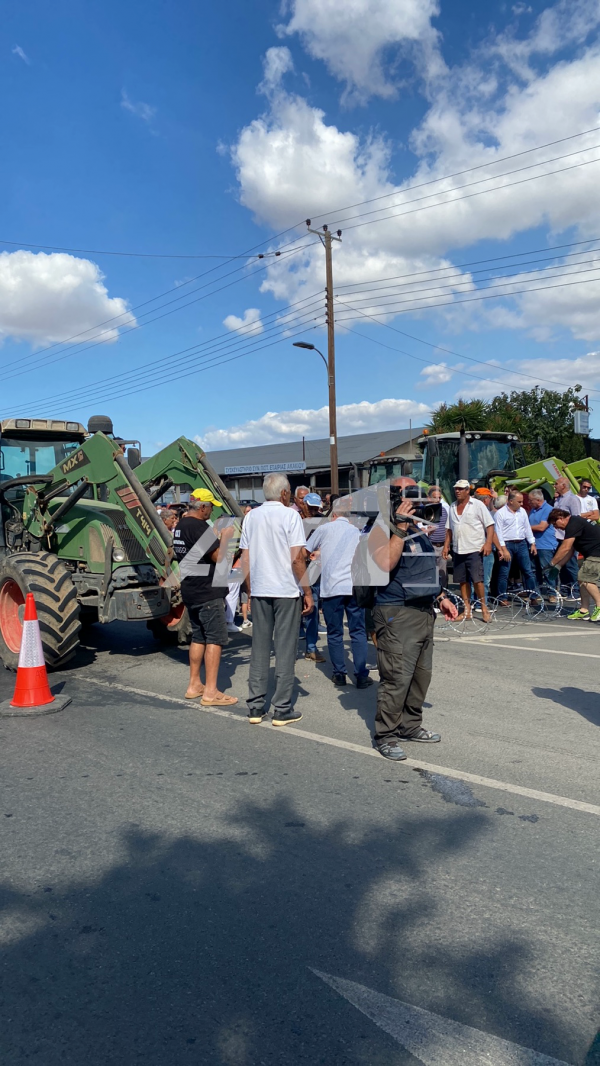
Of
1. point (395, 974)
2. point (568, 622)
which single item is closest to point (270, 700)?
point (395, 974)

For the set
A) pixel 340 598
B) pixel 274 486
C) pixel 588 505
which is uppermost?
pixel 274 486

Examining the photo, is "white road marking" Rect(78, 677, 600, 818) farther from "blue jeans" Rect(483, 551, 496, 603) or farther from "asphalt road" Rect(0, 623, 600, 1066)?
"blue jeans" Rect(483, 551, 496, 603)

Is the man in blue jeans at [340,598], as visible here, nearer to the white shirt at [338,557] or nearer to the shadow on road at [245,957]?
the white shirt at [338,557]

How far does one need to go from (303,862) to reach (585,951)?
1.35 meters

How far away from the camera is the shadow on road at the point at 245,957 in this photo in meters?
2.49

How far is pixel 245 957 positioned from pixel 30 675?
439 centimetres

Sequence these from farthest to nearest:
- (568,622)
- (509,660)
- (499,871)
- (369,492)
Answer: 1. (568,622)
2. (509,660)
3. (369,492)
4. (499,871)

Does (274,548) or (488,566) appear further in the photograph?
(488,566)

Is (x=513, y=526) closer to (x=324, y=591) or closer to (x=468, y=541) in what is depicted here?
(x=468, y=541)

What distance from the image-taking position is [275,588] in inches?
236

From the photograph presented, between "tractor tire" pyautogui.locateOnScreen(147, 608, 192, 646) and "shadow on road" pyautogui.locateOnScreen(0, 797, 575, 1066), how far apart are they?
4165mm

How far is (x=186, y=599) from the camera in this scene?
22.0 feet

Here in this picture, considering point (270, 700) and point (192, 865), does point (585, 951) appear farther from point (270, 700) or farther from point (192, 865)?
point (270, 700)

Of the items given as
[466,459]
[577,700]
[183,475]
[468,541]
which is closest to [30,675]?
[183,475]
